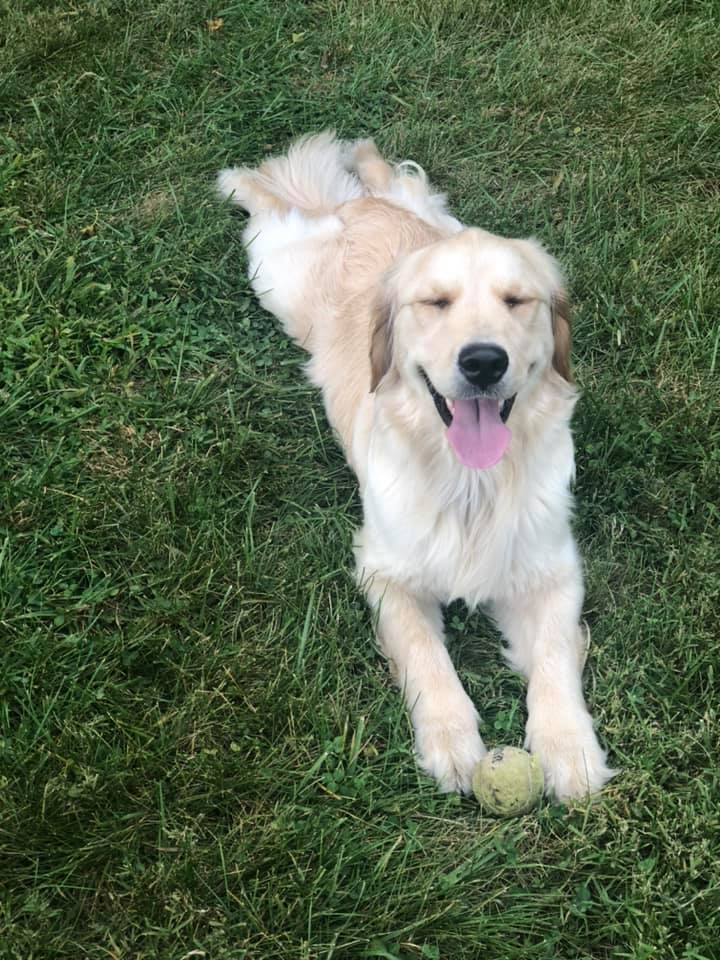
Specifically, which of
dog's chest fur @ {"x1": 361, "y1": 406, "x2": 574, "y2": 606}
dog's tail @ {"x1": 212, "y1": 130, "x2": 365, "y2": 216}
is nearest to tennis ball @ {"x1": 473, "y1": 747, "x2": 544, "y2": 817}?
dog's chest fur @ {"x1": 361, "y1": 406, "x2": 574, "y2": 606}

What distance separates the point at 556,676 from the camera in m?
2.49

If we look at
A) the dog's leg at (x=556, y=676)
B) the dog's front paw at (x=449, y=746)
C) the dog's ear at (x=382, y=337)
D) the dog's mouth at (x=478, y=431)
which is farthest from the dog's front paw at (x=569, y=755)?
the dog's ear at (x=382, y=337)

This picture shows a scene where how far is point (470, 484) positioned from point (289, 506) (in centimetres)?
74

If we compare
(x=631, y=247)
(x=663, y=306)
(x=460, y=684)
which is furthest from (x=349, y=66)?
(x=460, y=684)

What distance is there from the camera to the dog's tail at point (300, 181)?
3982 millimetres

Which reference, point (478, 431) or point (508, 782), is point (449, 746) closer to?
point (508, 782)

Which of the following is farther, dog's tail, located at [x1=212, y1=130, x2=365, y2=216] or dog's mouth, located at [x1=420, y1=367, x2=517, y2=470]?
dog's tail, located at [x1=212, y1=130, x2=365, y2=216]

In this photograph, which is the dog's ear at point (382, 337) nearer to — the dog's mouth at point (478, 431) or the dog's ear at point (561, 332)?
the dog's mouth at point (478, 431)

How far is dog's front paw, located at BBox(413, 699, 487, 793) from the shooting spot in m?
2.35

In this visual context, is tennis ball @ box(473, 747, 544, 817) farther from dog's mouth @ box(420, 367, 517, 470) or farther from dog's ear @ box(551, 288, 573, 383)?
dog's ear @ box(551, 288, 573, 383)

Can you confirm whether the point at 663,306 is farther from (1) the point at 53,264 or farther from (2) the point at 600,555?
(1) the point at 53,264

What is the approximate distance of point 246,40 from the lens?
14.9ft

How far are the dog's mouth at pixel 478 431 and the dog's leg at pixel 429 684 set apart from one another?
1.71ft

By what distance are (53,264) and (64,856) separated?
7.48 ft
